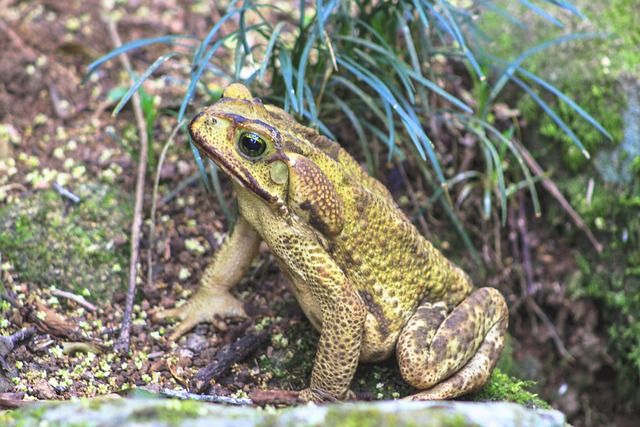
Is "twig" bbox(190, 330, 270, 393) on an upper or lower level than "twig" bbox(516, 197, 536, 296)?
lower

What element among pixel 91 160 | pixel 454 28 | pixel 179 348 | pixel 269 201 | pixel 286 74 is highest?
pixel 454 28

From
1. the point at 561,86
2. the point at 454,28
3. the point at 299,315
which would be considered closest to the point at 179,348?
the point at 299,315

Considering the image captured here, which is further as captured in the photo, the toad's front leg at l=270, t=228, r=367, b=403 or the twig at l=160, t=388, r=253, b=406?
the toad's front leg at l=270, t=228, r=367, b=403

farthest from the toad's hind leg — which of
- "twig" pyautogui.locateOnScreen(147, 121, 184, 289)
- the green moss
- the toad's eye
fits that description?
"twig" pyautogui.locateOnScreen(147, 121, 184, 289)

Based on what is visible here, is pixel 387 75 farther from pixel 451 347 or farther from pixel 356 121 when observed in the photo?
pixel 451 347

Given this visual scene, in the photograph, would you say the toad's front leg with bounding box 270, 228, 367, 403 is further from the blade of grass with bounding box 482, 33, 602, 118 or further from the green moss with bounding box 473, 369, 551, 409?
the blade of grass with bounding box 482, 33, 602, 118

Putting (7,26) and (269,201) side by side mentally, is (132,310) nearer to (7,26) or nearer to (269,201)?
(269,201)

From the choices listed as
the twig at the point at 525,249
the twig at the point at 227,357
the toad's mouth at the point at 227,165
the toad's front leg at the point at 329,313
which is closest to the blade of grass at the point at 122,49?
the toad's mouth at the point at 227,165
